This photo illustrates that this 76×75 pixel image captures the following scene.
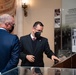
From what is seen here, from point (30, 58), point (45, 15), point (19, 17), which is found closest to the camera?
point (30, 58)

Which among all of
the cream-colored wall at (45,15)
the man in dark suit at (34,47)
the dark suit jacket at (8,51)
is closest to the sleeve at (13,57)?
the dark suit jacket at (8,51)

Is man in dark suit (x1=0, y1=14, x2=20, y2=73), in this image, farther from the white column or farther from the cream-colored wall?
the white column

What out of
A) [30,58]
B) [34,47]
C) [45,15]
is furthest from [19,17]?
[30,58]

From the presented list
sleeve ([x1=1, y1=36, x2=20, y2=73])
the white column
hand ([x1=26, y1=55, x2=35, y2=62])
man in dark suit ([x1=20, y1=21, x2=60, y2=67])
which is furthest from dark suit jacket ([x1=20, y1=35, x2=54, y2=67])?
the white column

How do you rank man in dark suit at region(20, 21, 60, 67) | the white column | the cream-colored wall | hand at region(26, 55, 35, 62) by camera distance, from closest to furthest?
hand at region(26, 55, 35, 62) → man in dark suit at region(20, 21, 60, 67) → the cream-colored wall → the white column

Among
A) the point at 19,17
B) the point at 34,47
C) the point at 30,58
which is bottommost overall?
the point at 30,58

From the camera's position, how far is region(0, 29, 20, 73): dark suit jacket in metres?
2.69

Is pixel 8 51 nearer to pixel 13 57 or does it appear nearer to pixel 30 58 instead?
pixel 13 57

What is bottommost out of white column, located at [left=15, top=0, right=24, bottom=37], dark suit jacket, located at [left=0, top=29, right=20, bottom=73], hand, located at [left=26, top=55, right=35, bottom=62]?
hand, located at [left=26, top=55, right=35, bottom=62]

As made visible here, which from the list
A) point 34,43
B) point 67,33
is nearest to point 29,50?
point 34,43

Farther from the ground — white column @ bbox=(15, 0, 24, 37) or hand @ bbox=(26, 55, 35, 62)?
white column @ bbox=(15, 0, 24, 37)

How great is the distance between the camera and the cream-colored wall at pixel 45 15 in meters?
5.82

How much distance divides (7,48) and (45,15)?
3.39 m

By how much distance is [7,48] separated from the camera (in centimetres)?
268
